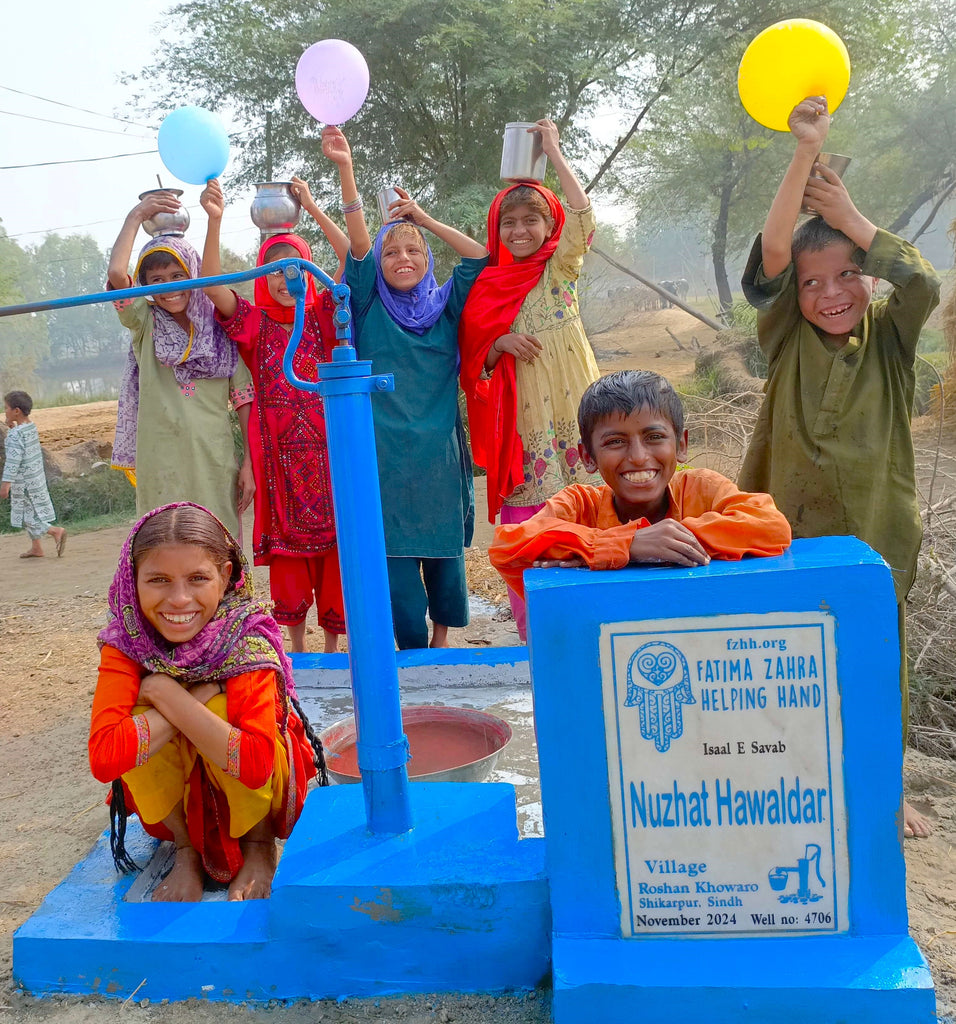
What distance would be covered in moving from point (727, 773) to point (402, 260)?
225cm

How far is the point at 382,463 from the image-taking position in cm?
335

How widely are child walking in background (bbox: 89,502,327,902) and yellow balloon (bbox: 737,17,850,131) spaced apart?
1750 mm

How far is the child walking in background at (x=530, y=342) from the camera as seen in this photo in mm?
3406

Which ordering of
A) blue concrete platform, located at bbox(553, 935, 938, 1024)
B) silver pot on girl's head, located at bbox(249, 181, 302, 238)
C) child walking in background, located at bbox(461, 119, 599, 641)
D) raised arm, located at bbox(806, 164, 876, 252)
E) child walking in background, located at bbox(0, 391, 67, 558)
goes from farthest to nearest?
child walking in background, located at bbox(0, 391, 67, 558)
silver pot on girl's head, located at bbox(249, 181, 302, 238)
child walking in background, located at bbox(461, 119, 599, 641)
raised arm, located at bbox(806, 164, 876, 252)
blue concrete platform, located at bbox(553, 935, 938, 1024)

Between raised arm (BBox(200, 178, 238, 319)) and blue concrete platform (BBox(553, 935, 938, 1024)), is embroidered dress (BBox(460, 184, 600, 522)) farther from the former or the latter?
blue concrete platform (BBox(553, 935, 938, 1024))

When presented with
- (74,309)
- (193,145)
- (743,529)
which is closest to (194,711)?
(743,529)

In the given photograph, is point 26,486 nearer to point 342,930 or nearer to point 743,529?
point 342,930

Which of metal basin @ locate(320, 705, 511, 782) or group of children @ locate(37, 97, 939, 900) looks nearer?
group of children @ locate(37, 97, 939, 900)

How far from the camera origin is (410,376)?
333cm

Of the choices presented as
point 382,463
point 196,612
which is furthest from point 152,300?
point 196,612

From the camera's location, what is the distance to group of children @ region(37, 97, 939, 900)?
197cm

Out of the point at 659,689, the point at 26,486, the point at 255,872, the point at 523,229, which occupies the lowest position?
the point at 255,872

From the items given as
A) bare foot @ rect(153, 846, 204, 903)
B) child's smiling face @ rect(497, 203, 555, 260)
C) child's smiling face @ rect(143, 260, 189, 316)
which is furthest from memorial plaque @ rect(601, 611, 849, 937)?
child's smiling face @ rect(143, 260, 189, 316)

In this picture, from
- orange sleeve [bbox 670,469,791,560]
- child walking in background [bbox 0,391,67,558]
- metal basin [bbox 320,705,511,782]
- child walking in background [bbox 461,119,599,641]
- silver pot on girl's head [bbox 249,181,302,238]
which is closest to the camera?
orange sleeve [bbox 670,469,791,560]
